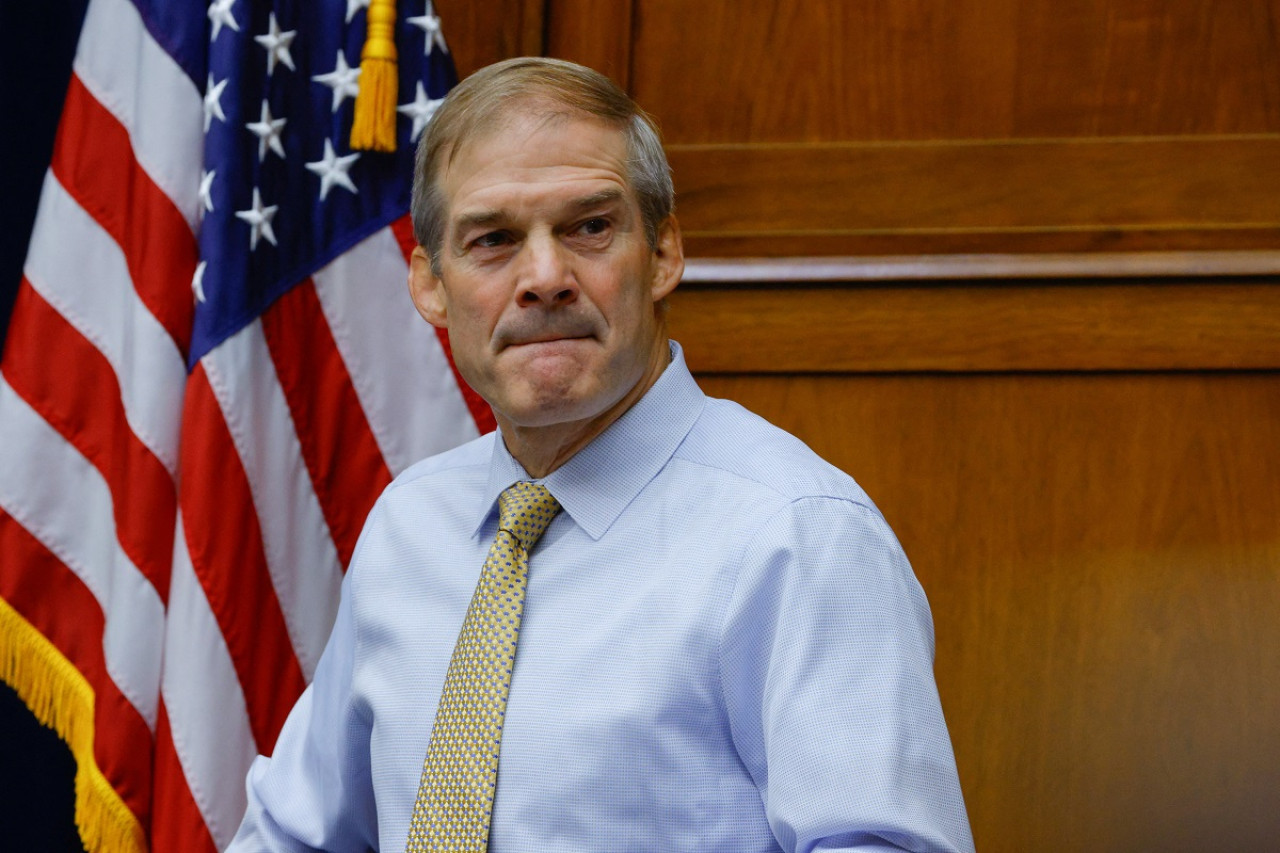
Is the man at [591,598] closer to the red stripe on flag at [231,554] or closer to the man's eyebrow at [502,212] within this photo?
the man's eyebrow at [502,212]

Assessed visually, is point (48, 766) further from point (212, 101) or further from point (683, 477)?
point (683, 477)

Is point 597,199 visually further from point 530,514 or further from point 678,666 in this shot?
point 678,666

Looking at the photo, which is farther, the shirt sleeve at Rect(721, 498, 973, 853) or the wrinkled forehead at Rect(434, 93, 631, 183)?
the wrinkled forehead at Rect(434, 93, 631, 183)

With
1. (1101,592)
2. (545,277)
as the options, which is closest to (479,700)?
(545,277)

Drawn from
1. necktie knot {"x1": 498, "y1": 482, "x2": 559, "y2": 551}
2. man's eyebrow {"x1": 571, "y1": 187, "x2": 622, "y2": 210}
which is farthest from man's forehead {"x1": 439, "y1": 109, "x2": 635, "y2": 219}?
necktie knot {"x1": 498, "y1": 482, "x2": 559, "y2": 551}

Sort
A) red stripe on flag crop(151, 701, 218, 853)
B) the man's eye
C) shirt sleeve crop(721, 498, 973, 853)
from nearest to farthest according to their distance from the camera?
shirt sleeve crop(721, 498, 973, 853)
the man's eye
red stripe on flag crop(151, 701, 218, 853)

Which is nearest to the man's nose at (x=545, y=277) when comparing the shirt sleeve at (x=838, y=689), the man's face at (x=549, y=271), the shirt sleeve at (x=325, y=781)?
the man's face at (x=549, y=271)

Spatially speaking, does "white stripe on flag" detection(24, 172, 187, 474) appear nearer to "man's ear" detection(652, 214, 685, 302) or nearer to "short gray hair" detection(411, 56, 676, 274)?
"short gray hair" detection(411, 56, 676, 274)

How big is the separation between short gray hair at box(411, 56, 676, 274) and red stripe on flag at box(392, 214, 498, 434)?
514 millimetres

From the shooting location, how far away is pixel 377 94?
1.80m

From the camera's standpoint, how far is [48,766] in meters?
2.00

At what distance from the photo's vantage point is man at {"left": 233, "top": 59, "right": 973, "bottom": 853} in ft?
3.49

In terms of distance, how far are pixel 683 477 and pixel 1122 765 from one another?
2.65ft

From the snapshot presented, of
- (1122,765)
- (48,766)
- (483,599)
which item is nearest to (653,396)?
(483,599)
